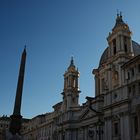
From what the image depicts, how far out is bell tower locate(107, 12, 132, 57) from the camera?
148 ft

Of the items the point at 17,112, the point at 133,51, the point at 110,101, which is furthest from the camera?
the point at 133,51

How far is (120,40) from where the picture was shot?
45.8 m

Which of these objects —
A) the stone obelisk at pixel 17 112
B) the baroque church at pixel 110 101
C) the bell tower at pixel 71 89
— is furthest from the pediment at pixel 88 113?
the stone obelisk at pixel 17 112

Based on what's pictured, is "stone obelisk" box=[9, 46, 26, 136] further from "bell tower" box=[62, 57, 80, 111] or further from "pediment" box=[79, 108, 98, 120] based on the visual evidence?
"bell tower" box=[62, 57, 80, 111]

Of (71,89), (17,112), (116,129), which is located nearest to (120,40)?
(116,129)

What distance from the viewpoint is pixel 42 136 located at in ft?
254

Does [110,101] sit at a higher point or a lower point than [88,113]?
higher

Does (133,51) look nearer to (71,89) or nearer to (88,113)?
(88,113)

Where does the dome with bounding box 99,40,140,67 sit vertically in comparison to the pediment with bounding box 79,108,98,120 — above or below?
above

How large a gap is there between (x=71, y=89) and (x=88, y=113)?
35.6 ft

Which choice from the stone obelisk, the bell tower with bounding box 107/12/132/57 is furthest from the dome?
the stone obelisk

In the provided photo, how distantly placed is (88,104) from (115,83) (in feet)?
33.7

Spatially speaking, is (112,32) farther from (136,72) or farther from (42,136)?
(42,136)

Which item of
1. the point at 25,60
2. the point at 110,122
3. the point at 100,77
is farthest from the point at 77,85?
the point at 25,60
